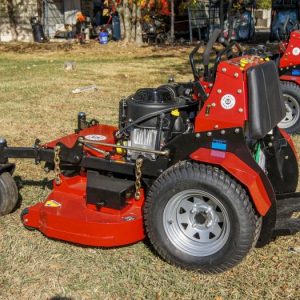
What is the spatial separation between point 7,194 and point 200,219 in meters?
1.71

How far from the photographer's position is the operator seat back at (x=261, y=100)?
10.4 feet

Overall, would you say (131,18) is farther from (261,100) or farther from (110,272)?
(110,272)

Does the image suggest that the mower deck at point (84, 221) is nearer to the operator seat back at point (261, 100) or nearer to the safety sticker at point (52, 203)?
the safety sticker at point (52, 203)

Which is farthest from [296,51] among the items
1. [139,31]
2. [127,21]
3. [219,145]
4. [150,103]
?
[139,31]

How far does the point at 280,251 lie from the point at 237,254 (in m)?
0.73

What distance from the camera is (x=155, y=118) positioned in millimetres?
3623

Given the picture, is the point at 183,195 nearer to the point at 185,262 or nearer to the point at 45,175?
the point at 185,262

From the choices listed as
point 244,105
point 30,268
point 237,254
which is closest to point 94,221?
point 30,268

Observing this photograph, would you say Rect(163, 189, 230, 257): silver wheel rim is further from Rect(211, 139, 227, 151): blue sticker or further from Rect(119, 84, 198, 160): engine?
Rect(119, 84, 198, 160): engine

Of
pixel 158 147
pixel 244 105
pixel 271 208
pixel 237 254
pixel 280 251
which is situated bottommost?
pixel 280 251

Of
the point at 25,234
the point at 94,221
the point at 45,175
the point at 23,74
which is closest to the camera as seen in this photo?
the point at 94,221

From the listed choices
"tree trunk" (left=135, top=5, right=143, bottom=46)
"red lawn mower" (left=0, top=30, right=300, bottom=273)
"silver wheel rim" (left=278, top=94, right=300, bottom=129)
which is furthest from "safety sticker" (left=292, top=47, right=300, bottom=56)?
"tree trunk" (left=135, top=5, right=143, bottom=46)

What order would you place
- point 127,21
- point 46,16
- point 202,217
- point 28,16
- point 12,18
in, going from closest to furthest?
1. point 202,217
2. point 127,21
3. point 12,18
4. point 28,16
5. point 46,16

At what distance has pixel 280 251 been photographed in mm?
3703
